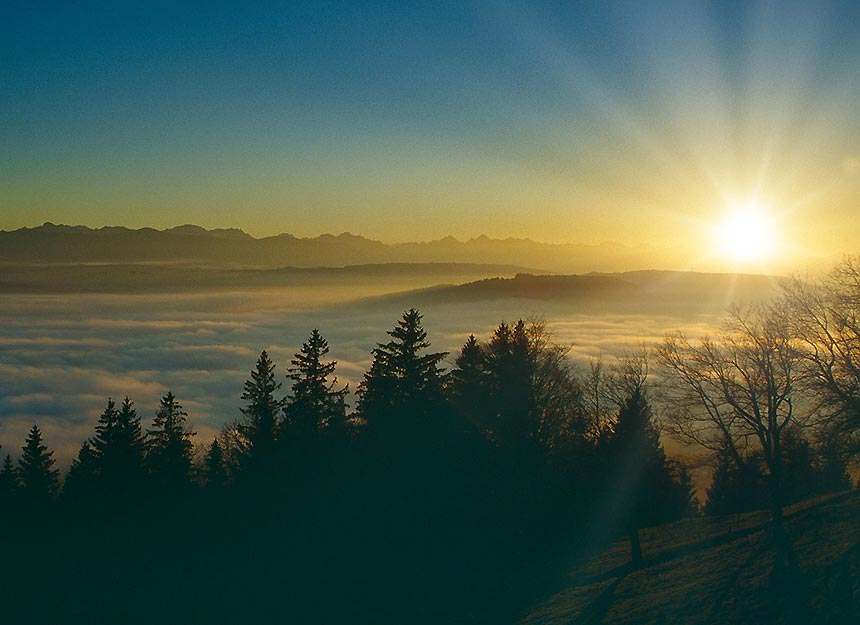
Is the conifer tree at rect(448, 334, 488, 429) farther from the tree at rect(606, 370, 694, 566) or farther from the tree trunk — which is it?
the tree trunk

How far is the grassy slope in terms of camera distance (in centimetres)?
1739

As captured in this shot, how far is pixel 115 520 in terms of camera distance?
29.3 metres

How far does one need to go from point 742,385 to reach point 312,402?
2000 centimetres

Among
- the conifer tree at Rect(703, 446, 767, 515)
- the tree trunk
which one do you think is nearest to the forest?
the tree trunk

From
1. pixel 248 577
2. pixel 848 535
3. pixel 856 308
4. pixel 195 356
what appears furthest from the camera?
pixel 195 356

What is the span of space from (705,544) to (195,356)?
6874 inches

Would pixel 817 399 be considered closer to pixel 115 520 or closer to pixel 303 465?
pixel 303 465

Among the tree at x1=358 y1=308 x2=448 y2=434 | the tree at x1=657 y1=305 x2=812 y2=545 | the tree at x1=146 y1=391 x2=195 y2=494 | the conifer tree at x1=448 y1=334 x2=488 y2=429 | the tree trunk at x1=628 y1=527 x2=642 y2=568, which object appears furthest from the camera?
the conifer tree at x1=448 y1=334 x2=488 y2=429

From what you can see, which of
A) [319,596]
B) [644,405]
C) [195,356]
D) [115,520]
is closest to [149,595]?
[115,520]

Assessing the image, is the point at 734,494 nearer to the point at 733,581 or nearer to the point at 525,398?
the point at 525,398

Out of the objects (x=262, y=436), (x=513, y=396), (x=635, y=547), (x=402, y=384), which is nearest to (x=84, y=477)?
(x=262, y=436)

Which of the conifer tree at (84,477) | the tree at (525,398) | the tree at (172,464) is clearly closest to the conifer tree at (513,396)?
the tree at (525,398)

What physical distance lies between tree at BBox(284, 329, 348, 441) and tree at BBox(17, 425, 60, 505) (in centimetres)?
1265

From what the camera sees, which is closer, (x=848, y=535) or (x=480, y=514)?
(x=848, y=535)
